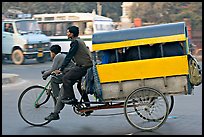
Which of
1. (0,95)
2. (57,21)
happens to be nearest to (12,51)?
(57,21)

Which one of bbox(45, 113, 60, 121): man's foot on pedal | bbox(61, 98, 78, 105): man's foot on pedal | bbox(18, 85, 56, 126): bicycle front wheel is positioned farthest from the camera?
bbox(18, 85, 56, 126): bicycle front wheel

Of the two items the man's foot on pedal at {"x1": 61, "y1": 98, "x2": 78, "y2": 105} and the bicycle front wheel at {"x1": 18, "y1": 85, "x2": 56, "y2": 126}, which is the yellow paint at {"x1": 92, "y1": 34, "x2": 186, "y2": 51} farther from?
the bicycle front wheel at {"x1": 18, "y1": 85, "x2": 56, "y2": 126}

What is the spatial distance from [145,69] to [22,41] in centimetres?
1628

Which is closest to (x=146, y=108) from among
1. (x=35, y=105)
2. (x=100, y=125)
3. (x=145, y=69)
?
(x=145, y=69)

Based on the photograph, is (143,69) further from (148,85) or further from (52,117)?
(52,117)

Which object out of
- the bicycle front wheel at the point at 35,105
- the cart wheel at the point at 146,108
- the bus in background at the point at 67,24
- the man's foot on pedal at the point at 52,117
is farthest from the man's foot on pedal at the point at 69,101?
the bus in background at the point at 67,24

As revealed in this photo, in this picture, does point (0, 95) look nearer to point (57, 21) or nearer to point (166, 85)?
point (166, 85)

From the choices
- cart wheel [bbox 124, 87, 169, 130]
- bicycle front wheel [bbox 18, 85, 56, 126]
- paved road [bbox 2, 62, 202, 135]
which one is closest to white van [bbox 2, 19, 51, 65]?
paved road [bbox 2, 62, 202, 135]

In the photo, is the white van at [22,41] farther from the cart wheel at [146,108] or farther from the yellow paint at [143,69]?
the yellow paint at [143,69]

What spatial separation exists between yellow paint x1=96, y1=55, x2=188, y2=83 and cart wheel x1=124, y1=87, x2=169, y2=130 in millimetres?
248

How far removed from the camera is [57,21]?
84.6 feet

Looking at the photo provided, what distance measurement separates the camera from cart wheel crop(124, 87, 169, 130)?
275 inches

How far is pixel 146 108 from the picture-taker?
23.9 ft

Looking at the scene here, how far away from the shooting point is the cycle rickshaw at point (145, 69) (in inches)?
271
